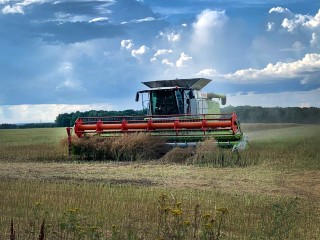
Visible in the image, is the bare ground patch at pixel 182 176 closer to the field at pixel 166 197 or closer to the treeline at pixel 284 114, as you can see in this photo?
the field at pixel 166 197

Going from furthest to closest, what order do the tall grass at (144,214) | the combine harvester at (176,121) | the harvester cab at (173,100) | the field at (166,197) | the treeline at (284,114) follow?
the treeline at (284,114), the harvester cab at (173,100), the combine harvester at (176,121), the field at (166,197), the tall grass at (144,214)

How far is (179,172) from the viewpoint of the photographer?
1214 centimetres

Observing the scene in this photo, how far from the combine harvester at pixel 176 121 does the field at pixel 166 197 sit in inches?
37.1

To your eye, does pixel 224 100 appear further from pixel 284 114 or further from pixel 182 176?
pixel 284 114

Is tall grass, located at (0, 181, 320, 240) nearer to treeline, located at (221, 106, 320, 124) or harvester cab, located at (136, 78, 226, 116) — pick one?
harvester cab, located at (136, 78, 226, 116)

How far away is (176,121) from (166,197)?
923 cm

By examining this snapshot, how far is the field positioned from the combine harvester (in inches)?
37.1

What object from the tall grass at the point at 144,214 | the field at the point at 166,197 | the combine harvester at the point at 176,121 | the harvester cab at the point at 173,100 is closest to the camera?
the tall grass at the point at 144,214

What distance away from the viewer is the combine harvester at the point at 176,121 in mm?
15273

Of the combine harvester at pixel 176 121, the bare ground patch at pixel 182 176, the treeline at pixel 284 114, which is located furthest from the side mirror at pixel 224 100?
the treeline at pixel 284 114

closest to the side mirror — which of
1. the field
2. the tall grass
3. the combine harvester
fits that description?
the combine harvester

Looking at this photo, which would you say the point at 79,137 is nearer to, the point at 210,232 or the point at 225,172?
the point at 225,172

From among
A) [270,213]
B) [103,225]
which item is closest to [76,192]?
[103,225]

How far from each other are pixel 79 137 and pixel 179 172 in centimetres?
563
